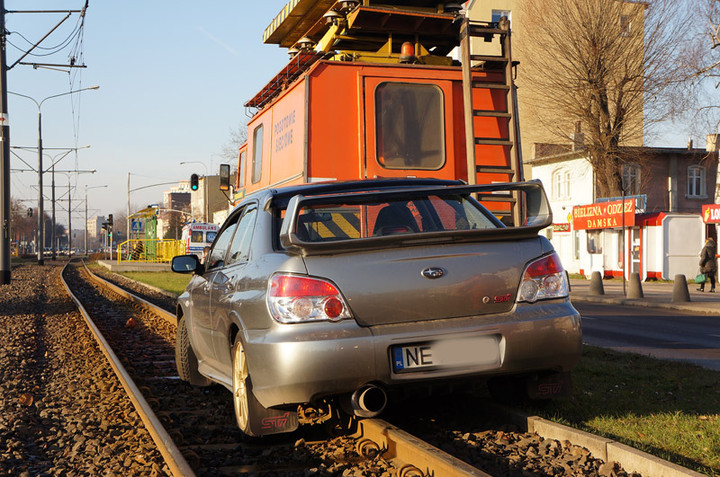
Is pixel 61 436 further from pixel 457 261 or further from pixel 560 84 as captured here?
A: pixel 560 84

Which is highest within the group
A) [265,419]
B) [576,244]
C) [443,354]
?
[576,244]

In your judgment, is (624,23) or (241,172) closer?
(241,172)

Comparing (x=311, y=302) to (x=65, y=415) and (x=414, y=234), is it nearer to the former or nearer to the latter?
(x=414, y=234)

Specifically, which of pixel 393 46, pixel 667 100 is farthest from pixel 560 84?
pixel 393 46

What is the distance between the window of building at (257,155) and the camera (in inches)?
495

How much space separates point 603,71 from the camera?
33.6 metres

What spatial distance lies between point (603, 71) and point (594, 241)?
8.85 meters

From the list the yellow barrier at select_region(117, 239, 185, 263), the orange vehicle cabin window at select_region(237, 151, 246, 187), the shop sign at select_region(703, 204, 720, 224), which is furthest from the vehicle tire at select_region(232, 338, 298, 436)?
the yellow barrier at select_region(117, 239, 185, 263)

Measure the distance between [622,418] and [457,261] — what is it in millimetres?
1742

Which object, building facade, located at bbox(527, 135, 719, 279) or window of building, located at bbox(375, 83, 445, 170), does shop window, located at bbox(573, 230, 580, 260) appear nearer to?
building facade, located at bbox(527, 135, 719, 279)

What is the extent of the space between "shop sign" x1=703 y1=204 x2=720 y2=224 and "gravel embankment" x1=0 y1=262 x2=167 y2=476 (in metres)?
25.9

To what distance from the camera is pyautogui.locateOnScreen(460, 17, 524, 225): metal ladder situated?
9.22 m

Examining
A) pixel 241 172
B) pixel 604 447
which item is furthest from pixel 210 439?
pixel 241 172

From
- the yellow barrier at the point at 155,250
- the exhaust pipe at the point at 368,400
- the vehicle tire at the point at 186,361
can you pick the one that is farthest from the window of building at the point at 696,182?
the exhaust pipe at the point at 368,400
